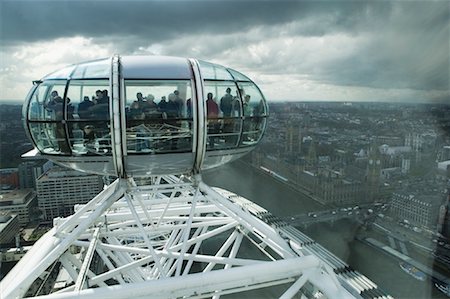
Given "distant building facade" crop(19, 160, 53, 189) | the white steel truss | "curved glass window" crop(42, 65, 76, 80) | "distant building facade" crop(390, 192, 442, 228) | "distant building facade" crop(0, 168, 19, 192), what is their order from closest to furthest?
1. the white steel truss
2. "curved glass window" crop(42, 65, 76, 80)
3. "distant building facade" crop(390, 192, 442, 228)
4. "distant building facade" crop(0, 168, 19, 192)
5. "distant building facade" crop(19, 160, 53, 189)

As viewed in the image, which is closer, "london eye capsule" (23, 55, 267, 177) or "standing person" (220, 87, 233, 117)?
"london eye capsule" (23, 55, 267, 177)

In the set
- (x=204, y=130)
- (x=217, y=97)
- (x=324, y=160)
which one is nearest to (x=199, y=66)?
(x=217, y=97)

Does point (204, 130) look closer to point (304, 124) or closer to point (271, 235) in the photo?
point (271, 235)

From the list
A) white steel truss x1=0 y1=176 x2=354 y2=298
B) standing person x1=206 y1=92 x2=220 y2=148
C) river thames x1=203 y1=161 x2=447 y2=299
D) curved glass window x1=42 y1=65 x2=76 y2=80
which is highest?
curved glass window x1=42 y1=65 x2=76 y2=80

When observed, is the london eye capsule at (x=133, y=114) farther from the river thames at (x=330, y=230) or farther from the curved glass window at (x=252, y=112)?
the river thames at (x=330, y=230)

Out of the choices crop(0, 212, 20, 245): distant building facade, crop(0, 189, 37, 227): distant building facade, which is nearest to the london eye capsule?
crop(0, 212, 20, 245): distant building facade

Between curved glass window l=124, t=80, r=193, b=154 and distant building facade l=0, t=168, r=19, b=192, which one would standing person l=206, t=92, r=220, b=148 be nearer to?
curved glass window l=124, t=80, r=193, b=154
